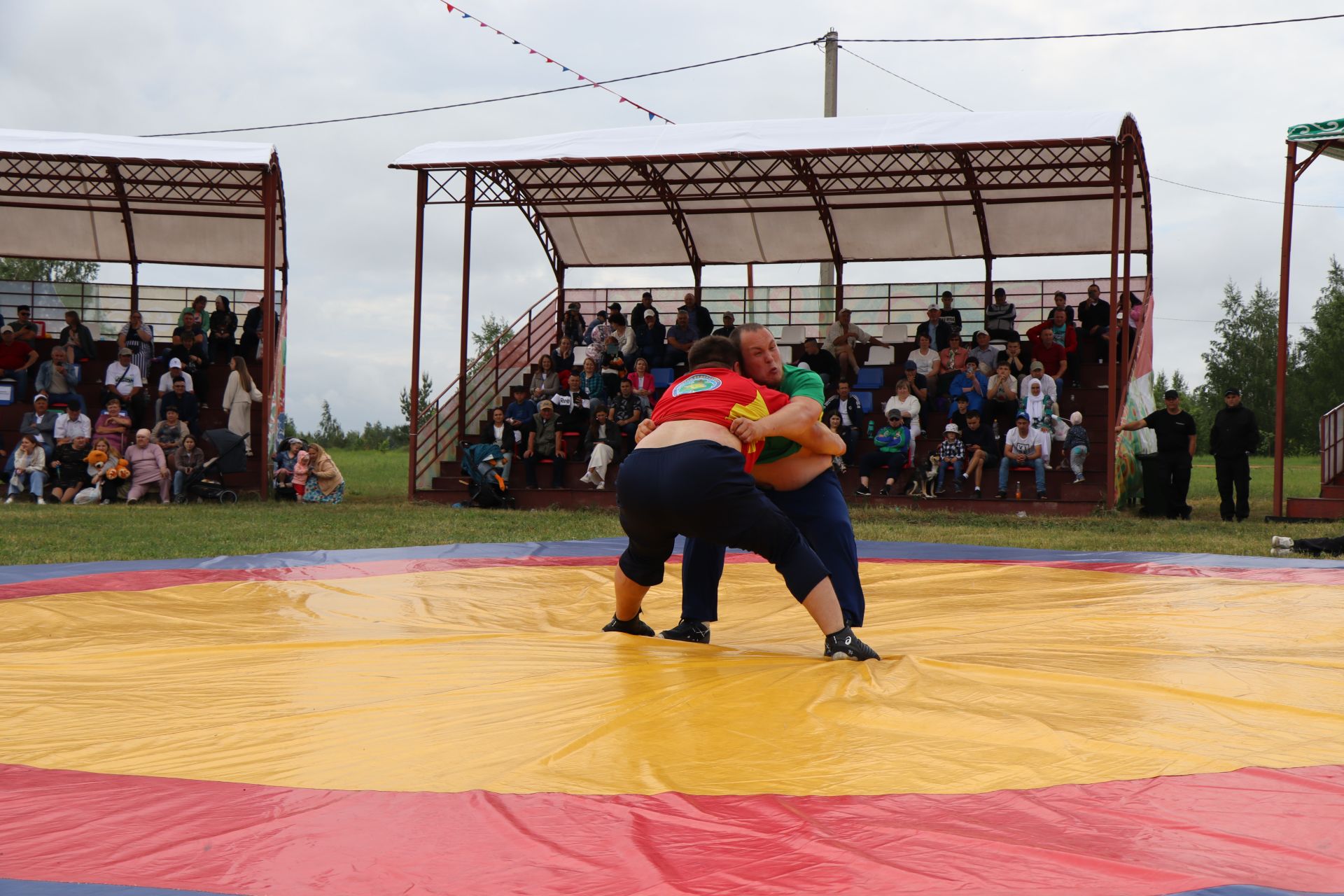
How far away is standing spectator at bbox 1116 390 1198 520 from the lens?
40.2ft

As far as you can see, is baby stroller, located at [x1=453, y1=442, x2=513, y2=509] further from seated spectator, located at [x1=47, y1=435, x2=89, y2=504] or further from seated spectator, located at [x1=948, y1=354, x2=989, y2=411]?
seated spectator, located at [x1=948, y1=354, x2=989, y2=411]

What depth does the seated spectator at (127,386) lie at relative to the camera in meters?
14.9

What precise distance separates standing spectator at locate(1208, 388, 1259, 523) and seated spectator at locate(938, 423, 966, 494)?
2539mm

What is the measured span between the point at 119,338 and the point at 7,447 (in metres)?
2.15

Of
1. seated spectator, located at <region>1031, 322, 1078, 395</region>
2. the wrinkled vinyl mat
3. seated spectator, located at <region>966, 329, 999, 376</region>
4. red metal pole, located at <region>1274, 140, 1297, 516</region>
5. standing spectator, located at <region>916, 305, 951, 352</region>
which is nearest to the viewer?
the wrinkled vinyl mat

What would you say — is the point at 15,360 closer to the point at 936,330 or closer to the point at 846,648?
the point at 936,330

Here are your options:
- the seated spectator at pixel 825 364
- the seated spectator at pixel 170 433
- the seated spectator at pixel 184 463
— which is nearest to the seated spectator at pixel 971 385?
the seated spectator at pixel 825 364

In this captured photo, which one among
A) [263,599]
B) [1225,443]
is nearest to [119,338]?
[263,599]

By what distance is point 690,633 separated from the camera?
13.9ft

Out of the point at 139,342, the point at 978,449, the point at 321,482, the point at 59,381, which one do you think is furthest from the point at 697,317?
the point at 59,381

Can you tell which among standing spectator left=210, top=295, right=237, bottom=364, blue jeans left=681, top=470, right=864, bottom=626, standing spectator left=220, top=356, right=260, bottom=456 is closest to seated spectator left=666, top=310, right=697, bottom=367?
standing spectator left=220, top=356, right=260, bottom=456

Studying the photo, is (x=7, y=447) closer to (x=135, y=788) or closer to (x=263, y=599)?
(x=263, y=599)

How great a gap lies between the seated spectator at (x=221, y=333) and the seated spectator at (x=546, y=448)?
560cm

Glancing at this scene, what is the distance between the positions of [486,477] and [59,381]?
5797 millimetres
